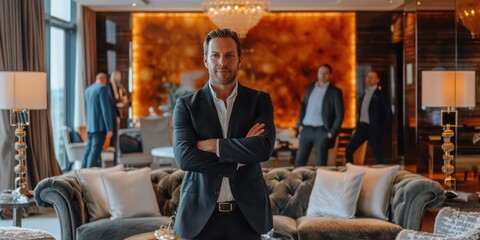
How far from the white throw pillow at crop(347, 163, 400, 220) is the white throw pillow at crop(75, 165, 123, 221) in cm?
204

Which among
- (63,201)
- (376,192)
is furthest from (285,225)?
(63,201)

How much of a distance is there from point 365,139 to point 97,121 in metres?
4.03

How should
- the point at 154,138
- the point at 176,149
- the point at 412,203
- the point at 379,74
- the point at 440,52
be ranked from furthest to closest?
1. the point at 379,74
2. the point at 154,138
3. the point at 440,52
4. the point at 412,203
5. the point at 176,149

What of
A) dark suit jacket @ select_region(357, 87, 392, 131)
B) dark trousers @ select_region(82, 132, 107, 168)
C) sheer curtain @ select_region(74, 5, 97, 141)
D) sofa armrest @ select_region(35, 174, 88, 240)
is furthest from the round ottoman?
sheer curtain @ select_region(74, 5, 97, 141)

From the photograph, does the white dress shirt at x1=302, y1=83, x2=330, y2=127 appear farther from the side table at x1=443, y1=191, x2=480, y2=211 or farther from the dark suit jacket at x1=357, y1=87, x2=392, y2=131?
the side table at x1=443, y1=191, x2=480, y2=211

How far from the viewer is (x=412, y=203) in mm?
5512

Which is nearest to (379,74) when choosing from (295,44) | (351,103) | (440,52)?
(351,103)

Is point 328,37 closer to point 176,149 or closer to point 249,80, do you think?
point 249,80

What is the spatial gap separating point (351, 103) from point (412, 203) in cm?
788

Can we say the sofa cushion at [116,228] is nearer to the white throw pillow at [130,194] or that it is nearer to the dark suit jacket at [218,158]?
the white throw pillow at [130,194]

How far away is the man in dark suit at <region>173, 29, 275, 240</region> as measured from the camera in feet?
9.09

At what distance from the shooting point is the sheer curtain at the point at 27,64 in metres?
7.74

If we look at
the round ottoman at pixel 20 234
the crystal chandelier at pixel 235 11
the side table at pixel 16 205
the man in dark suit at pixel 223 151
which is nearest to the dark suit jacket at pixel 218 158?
the man in dark suit at pixel 223 151

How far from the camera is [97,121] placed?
1043 centimetres
